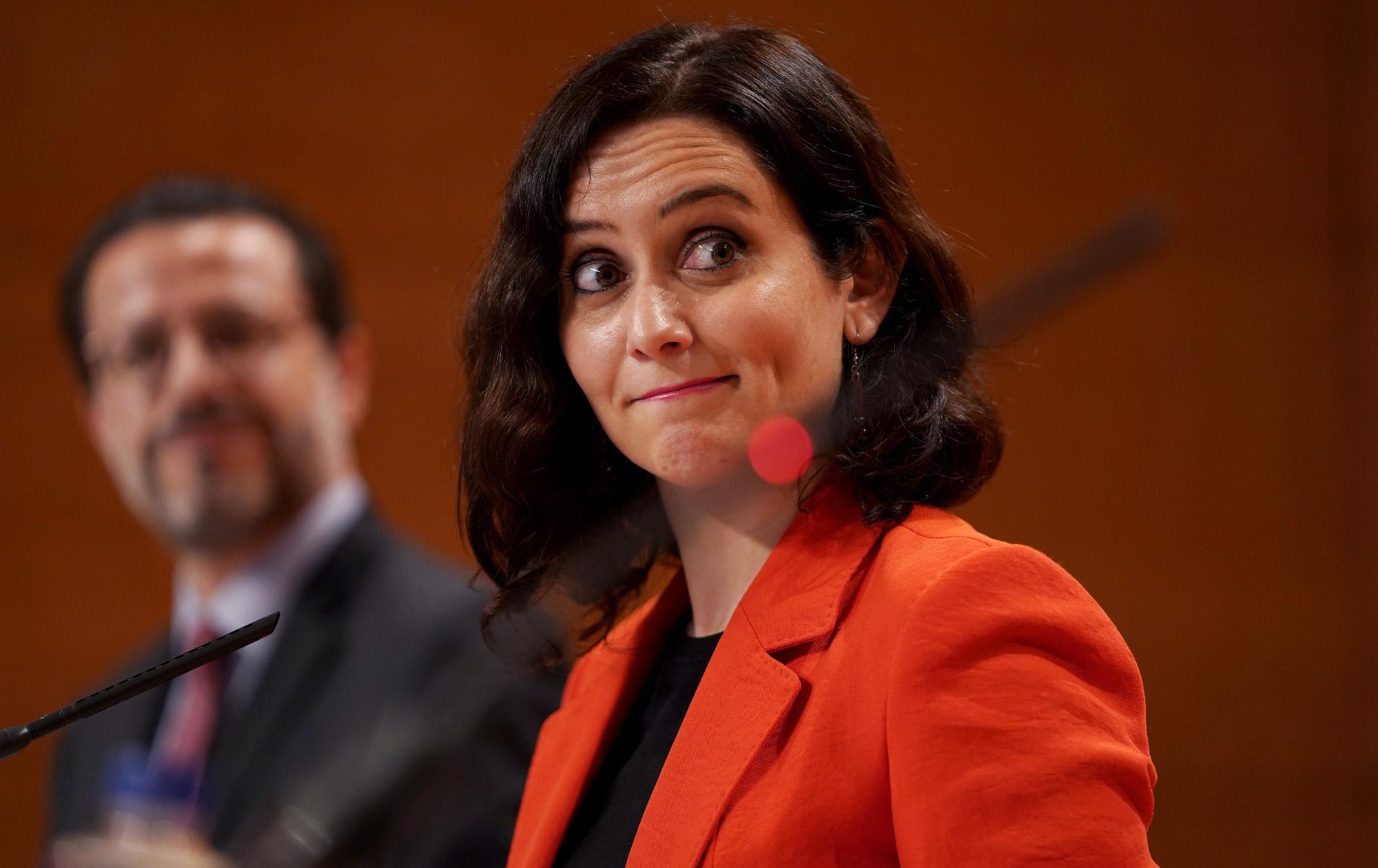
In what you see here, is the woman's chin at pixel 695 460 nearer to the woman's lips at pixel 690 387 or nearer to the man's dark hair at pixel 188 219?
the woman's lips at pixel 690 387

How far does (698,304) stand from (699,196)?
0.26 feet

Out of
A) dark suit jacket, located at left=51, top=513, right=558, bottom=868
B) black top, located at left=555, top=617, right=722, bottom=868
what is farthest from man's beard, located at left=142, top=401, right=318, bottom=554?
black top, located at left=555, top=617, right=722, bottom=868

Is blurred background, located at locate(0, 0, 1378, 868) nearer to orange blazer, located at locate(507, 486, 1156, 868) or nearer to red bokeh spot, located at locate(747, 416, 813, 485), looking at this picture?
red bokeh spot, located at locate(747, 416, 813, 485)

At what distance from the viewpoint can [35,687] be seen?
9.66ft

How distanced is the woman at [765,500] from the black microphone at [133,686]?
1.05 ft

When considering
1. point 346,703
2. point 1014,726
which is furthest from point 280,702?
point 1014,726

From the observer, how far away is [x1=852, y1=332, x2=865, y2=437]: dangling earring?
40.4 inches

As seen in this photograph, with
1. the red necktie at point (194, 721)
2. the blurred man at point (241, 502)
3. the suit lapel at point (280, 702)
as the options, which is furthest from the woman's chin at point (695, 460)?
the red necktie at point (194, 721)

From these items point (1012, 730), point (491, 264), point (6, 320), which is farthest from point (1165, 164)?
point (6, 320)

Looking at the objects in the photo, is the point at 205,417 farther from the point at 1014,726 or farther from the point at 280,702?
the point at 1014,726

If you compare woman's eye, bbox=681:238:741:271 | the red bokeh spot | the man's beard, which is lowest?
the man's beard

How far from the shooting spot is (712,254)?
98cm

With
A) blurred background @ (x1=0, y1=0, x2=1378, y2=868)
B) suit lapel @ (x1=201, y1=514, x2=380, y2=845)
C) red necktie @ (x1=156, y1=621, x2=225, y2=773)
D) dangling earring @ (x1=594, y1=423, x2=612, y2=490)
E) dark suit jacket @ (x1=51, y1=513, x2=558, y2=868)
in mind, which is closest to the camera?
dangling earring @ (x1=594, y1=423, x2=612, y2=490)

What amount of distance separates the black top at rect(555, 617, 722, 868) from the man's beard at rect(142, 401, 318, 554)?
3.36 feet
